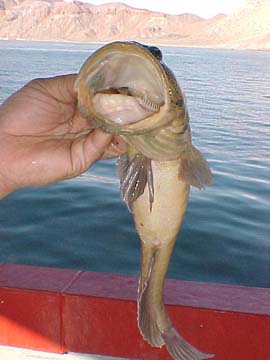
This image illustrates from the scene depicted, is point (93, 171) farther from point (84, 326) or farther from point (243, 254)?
point (84, 326)

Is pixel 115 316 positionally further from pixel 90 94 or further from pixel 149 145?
pixel 90 94

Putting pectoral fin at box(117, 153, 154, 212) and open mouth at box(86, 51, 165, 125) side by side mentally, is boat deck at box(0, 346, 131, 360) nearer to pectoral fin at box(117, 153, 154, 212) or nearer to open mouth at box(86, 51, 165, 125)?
pectoral fin at box(117, 153, 154, 212)

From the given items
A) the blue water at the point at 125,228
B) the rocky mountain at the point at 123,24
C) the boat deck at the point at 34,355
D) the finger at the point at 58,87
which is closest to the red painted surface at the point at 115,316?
the boat deck at the point at 34,355

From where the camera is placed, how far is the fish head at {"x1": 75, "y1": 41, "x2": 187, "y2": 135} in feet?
6.31

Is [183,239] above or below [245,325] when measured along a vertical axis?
below

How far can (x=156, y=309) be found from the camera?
260 centimetres

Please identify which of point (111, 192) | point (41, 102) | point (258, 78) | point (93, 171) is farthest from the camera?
point (258, 78)

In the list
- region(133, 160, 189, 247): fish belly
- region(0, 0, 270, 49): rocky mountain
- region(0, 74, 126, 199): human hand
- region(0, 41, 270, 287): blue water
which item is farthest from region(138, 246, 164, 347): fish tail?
region(0, 0, 270, 49): rocky mountain

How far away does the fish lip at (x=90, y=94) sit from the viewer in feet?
6.24

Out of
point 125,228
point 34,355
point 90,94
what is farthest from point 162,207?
point 125,228

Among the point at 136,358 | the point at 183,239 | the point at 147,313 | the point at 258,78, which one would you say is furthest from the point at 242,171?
the point at 258,78

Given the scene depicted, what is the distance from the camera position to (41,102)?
2799 mm

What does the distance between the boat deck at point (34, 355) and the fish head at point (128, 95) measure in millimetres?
1953

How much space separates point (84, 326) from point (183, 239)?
5.50 m
